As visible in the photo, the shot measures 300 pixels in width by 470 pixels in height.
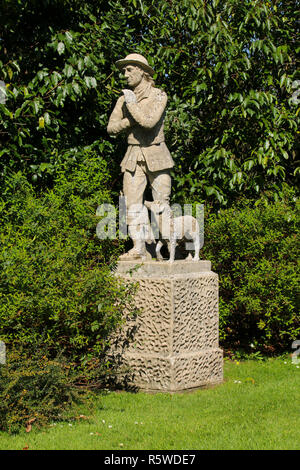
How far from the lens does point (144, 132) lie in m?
5.44

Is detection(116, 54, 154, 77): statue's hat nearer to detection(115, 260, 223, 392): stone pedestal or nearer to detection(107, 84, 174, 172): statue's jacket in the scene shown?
detection(107, 84, 174, 172): statue's jacket

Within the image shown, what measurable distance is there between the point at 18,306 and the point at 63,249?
0.83 meters

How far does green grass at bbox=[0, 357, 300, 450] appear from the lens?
3.65m

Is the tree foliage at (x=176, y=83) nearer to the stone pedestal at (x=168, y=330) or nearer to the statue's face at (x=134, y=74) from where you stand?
the statue's face at (x=134, y=74)

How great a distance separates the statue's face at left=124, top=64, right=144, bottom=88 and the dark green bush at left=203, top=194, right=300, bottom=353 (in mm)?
1926

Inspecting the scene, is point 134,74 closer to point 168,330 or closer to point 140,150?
A: point 140,150

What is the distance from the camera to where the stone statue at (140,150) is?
5.31m

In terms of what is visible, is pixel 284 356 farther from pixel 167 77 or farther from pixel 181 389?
pixel 167 77

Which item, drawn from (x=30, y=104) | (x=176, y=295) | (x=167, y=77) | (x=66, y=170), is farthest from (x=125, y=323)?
(x=167, y=77)

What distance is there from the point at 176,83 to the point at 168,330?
367 centimetres

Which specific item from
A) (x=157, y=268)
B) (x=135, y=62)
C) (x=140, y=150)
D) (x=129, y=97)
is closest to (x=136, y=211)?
(x=140, y=150)

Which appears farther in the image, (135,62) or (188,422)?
(135,62)

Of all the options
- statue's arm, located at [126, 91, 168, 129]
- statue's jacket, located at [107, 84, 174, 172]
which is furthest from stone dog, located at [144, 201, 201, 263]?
statue's arm, located at [126, 91, 168, 129]

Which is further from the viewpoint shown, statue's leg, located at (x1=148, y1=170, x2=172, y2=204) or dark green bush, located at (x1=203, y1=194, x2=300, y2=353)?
dark green bush, located at (x1=203, y1=194, x2=300, y2=353)
